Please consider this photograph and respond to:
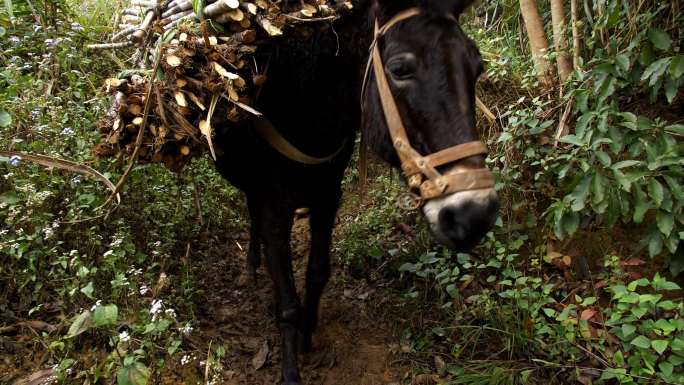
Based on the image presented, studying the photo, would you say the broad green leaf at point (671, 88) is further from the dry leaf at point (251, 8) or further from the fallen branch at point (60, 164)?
the fallen branch at point (60, 164)

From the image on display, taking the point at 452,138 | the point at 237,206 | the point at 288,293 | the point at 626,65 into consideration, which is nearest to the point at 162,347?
the point at 288,293

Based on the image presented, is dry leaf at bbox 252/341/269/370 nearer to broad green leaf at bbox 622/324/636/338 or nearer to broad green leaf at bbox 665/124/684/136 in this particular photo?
broad green leaf at bbox 622/324/636/338

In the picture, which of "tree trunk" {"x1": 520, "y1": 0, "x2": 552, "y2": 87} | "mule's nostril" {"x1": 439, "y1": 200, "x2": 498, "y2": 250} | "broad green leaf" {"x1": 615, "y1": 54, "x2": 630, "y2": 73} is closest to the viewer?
"mule's nostril" {"x1": 439, "y1": 200, "x2": 498, "y2": 250}

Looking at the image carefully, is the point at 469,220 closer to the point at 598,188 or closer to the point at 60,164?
the point at 598,188

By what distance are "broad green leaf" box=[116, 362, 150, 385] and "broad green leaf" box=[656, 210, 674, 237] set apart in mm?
2656

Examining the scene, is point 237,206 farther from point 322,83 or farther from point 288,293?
point 322,83

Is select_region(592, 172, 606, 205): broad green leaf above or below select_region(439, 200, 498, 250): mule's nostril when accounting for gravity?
below

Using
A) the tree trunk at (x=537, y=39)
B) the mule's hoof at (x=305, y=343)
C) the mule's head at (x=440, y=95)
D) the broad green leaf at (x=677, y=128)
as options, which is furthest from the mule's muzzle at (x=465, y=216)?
the tree trunk at (x=537, y=39)

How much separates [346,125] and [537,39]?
6.68ft

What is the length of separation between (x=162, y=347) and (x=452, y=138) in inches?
76.6

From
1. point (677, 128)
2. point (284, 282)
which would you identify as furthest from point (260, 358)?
point (677, 128)

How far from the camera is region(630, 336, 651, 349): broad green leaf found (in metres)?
2.27

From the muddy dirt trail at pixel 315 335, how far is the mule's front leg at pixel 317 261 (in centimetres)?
17

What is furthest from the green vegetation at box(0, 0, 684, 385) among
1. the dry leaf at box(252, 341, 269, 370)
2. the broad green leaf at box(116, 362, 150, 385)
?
the dry leaf at box(252, 341, 269, 370)
